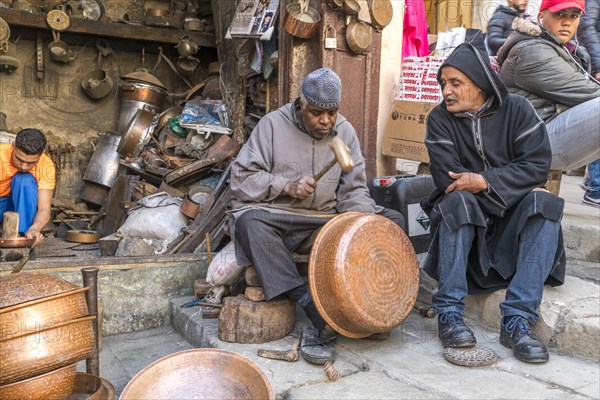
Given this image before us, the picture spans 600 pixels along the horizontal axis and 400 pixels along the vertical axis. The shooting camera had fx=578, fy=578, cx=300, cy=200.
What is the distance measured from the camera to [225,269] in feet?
Answer: 11.7

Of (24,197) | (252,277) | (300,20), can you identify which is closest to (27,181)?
(24,197)

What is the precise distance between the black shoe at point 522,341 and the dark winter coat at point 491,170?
0.93 ft

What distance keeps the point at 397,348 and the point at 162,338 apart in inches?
64.7

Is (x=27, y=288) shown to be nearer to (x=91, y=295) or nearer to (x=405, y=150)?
(x=91, y=295)

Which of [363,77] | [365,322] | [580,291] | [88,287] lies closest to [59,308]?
[88,287]

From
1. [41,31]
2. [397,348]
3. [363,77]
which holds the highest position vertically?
[41,31]

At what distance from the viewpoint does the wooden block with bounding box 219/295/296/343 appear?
10.1 feet

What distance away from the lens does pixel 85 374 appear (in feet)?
8.58

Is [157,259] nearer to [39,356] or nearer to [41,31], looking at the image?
[39,356]

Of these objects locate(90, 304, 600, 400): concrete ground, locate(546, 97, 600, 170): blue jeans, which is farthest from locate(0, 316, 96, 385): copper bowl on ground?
locate(546, 97, 600, 170): blue jeans

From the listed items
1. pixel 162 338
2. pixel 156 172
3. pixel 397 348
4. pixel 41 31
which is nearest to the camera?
pixel 397 348

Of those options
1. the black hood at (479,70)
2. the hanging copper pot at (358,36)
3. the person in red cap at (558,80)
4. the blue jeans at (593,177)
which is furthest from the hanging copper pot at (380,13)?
the blue jeans at (593,177)

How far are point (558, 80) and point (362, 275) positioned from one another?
6.11ft

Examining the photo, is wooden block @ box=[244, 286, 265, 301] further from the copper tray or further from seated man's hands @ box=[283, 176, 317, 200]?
the copper tray
